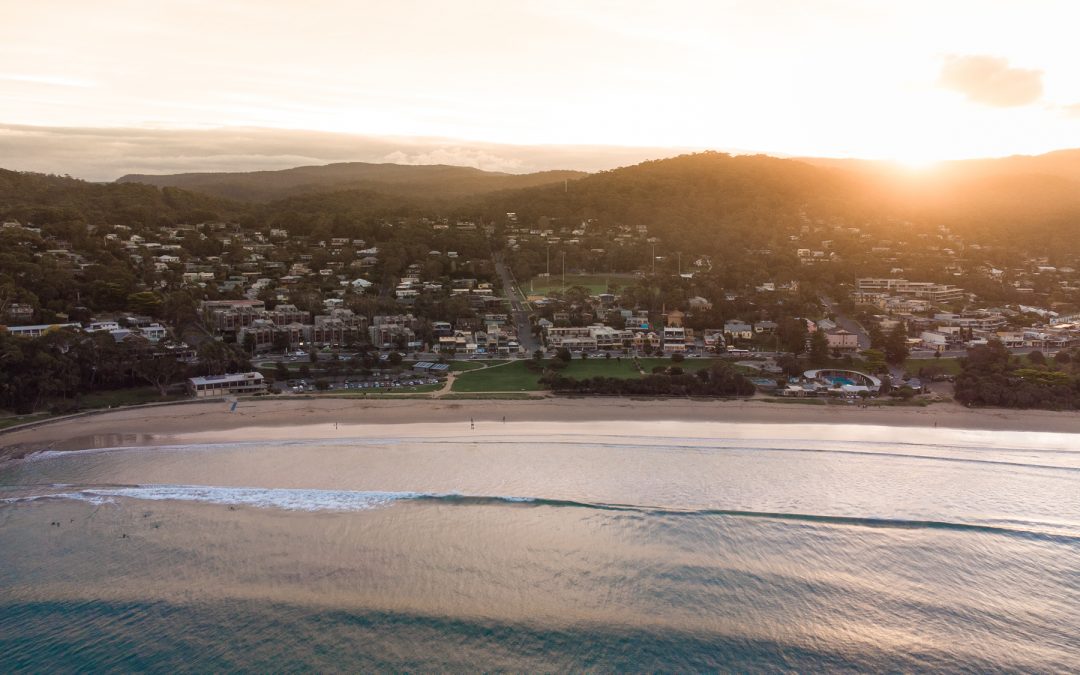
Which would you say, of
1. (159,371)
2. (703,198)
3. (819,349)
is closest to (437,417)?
(159,371)

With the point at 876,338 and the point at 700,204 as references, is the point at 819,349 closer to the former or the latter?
the point at 876,338

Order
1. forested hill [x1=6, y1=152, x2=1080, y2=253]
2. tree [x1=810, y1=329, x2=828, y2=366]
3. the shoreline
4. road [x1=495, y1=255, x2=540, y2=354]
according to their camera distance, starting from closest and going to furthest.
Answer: the shoreline, tree [x1=810, y1=329, x2=828, y2=366], road [x1=495, y1=255, x2=540, y2=354], forested hill [x1=6, y1=152, x2=1080, y2=253]

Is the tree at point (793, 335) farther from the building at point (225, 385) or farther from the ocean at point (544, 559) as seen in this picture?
the building at point (225, 385)

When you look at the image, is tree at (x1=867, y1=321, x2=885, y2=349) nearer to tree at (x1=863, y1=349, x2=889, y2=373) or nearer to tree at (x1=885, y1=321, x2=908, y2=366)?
tree at (x1=885, y1=321, x2=908, y2=366)

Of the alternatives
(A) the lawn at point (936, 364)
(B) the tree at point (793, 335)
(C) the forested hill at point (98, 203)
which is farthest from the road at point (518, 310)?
(C) the forested hill at point (98, 203)

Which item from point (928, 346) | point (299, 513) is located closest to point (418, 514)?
Answer: point (299, 513)

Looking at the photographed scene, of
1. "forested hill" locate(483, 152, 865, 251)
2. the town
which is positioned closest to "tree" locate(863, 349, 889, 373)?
the town
